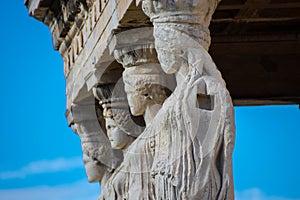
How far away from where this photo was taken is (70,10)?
47.9 feet

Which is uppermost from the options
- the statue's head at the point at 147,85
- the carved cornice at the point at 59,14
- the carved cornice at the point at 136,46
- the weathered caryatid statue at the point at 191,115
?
the carved cornice at the point at 59,14

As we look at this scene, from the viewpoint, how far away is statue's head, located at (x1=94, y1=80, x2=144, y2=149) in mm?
13711

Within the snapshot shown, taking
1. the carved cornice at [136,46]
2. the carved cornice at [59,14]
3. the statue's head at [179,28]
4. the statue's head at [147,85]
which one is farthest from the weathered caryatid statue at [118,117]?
the statue's head at [179,28]

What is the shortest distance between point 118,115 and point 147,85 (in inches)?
60.0

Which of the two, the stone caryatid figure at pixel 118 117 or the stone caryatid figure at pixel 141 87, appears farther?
the stone caryatid figure at pixel 118 117

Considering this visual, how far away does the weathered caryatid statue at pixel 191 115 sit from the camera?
Answer: 10.5m

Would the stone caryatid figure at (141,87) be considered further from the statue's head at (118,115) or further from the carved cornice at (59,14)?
the carved cornice at (59,14)

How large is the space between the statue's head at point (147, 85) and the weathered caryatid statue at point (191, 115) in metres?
1.02

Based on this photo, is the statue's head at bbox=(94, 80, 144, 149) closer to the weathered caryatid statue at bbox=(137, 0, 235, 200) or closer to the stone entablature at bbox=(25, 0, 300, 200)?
the stone entablature at bbox=(25, 0, 300, 200)

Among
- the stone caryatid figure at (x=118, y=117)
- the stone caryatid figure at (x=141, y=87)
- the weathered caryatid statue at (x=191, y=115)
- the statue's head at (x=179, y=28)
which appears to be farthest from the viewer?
the stone caryatid figure at (x=118, y=117)

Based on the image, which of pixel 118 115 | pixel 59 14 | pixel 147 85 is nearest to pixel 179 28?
pixel 147 85

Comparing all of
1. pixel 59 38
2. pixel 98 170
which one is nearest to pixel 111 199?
pixel 98 170

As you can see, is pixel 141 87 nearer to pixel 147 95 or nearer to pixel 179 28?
pixel 147 95

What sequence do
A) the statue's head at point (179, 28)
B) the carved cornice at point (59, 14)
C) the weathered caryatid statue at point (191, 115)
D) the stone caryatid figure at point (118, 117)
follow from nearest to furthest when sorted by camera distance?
the weathered caryatid statue at point (191, 115) < the statue's head at point (179, 28) < the stone caryatid figure at point (118, 117) < the carved cornice at point (59, 14)
